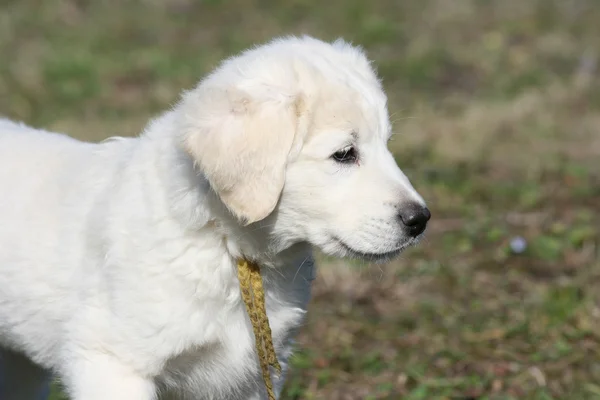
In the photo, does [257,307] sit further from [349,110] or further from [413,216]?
[349,110]

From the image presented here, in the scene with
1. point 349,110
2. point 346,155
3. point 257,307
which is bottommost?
point 257,307

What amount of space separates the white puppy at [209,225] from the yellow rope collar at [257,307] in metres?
0.05

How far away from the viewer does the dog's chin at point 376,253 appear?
136 inches

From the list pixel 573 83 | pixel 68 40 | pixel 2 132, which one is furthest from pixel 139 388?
pixel 68 40

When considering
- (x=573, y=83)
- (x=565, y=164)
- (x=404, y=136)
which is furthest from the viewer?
(x=573, y=83)

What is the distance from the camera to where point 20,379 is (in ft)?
14.8

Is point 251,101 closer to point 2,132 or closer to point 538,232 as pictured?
point 2,132

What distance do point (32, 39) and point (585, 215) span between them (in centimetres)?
768

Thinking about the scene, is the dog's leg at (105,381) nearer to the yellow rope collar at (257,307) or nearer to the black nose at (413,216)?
the yellow rope collar at (257,307)

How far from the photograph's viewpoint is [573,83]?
1033cm

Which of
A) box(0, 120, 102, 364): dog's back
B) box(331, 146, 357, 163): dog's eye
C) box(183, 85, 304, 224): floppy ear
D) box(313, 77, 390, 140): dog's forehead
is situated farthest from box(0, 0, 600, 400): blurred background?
box(183, 85, 304, 224): floppy ear

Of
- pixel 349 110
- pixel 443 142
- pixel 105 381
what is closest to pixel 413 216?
pixel 349 110

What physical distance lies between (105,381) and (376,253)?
3.40ft

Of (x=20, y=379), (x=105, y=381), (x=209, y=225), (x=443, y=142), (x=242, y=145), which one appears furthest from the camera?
(x=443, y=142)
